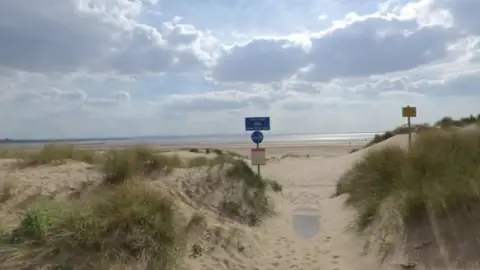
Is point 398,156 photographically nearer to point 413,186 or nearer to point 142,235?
point 413,186

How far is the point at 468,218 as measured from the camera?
5652 millimetres

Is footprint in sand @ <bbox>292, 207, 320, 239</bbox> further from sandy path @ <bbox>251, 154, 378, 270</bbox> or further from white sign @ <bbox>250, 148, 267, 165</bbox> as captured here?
white sign @ <bbox>250, 148, 267, 165</bbox>

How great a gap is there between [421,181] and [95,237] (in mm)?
4822

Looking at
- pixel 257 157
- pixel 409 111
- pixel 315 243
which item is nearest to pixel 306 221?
pixel 315 243

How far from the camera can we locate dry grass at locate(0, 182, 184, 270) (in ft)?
16.3

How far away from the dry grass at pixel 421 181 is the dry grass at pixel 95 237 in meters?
3.28

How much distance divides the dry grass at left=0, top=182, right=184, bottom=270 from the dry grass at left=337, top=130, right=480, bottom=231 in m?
3.28

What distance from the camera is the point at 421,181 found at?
6.71m

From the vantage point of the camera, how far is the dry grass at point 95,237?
4977 mm

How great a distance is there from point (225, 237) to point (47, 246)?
266cm

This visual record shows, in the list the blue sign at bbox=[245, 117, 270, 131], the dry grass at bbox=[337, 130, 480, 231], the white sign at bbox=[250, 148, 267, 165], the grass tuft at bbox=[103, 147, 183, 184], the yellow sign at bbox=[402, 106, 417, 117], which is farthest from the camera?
the yellow sign at bbox=[402, 106, 417, 117]

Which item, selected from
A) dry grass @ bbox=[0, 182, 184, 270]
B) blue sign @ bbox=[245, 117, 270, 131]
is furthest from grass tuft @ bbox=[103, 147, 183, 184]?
dry grass @ bbox=[0, 182, 184, 270]

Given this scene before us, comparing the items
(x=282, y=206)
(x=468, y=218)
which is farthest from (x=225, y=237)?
(x=282, y=206)

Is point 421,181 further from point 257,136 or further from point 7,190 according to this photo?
point 7,190
